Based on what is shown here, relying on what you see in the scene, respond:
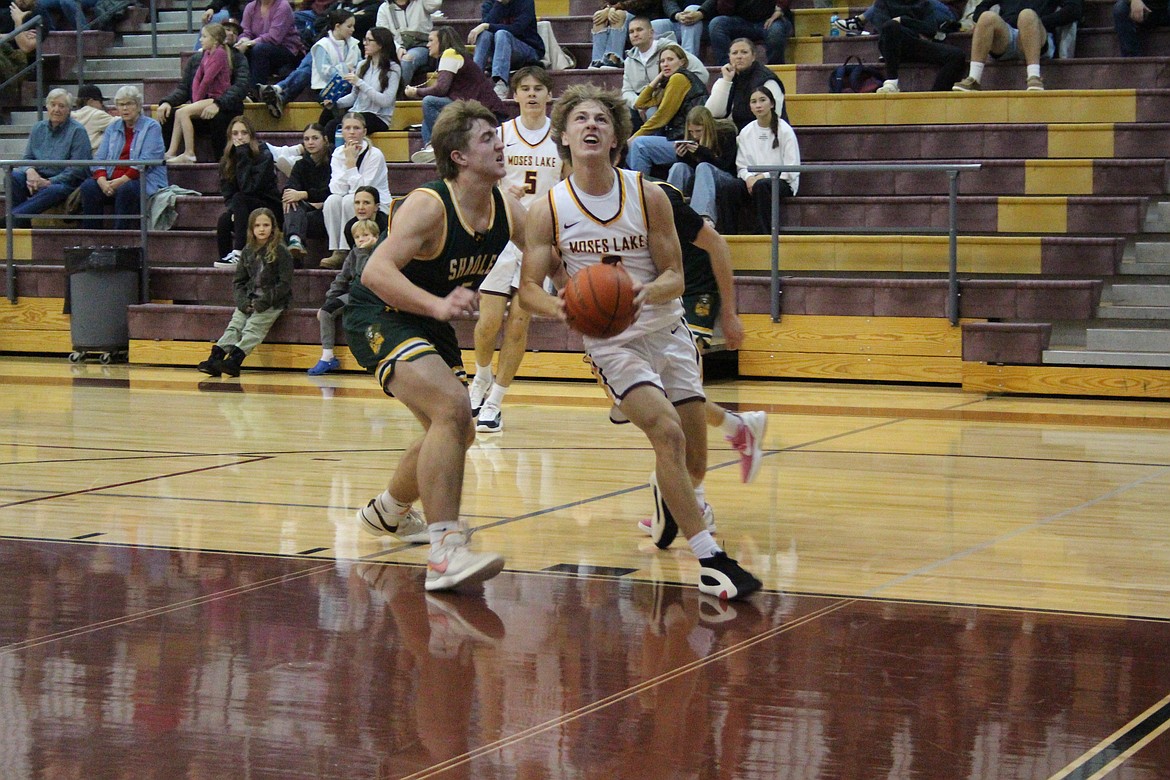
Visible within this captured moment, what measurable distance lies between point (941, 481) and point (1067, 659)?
2788 millimetres

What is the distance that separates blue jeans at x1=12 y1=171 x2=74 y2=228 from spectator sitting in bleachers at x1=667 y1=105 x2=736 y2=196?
5.59 metres

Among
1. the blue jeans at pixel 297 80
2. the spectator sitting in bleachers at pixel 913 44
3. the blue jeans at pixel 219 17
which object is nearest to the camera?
the spectator sitting in bleachers at pixel 913 44

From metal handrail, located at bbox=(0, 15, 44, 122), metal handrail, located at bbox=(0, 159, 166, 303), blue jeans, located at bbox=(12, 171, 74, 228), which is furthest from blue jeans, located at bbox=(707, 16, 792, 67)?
metal handrail, located at bbox=(0, 15, 44, 122)

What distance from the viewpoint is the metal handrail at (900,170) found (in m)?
10.1

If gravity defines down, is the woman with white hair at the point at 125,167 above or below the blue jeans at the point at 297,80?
below

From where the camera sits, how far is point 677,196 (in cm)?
521

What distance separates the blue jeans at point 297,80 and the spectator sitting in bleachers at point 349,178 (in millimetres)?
2162

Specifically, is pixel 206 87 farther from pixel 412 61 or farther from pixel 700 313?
pixel 700 313

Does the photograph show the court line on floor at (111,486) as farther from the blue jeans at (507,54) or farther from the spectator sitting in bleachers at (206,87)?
the spectator sitting in bleachers at (206,87)

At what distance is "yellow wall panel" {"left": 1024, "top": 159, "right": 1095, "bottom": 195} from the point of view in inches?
432

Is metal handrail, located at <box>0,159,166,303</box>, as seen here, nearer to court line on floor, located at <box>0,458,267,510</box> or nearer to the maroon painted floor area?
court line on floor, located at <box>0,458,267,510</box>

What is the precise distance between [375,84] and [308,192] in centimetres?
149

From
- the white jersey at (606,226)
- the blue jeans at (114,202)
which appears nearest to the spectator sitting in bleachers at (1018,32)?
the blue jeans at (114,202)

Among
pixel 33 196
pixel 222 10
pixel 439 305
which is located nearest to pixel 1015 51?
pixel 222 10
